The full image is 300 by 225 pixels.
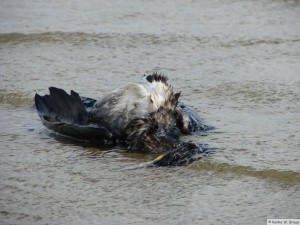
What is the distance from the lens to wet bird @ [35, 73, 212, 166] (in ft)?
13.6

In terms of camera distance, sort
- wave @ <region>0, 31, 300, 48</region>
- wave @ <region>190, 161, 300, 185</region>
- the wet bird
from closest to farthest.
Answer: wave @ <region>190, 161, 300, 185</region>, the wet bird, wave @ <region>0, 31, 300, 48</region>

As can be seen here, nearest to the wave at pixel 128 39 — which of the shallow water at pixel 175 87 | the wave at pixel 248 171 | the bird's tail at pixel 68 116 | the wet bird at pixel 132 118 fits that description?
the shallow water at pixel 175 87

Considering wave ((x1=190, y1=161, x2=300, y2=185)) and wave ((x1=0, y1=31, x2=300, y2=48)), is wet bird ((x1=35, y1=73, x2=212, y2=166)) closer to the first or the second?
wave ((x1=190, y1=161, x2=300, y2=185))

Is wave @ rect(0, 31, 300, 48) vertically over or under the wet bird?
over

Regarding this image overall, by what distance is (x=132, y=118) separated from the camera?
4184 millimetres

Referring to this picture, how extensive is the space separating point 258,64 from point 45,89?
1.71 meters

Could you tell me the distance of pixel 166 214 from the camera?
335 cm

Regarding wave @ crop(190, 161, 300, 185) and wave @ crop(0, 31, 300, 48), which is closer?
wave @ crop(190, 161, 300, 185)

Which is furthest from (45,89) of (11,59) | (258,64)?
(258,64)

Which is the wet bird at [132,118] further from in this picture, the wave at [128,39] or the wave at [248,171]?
the wave at [128,39]

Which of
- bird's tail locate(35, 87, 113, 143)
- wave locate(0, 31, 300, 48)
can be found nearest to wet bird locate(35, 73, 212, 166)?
bird's tail locate(35, 87, 113, 143)

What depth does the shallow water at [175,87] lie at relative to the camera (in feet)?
11.4

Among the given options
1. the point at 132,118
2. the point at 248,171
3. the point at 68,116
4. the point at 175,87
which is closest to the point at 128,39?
the point at 175,87

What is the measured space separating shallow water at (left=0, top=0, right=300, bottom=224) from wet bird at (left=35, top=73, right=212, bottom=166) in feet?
0.29
